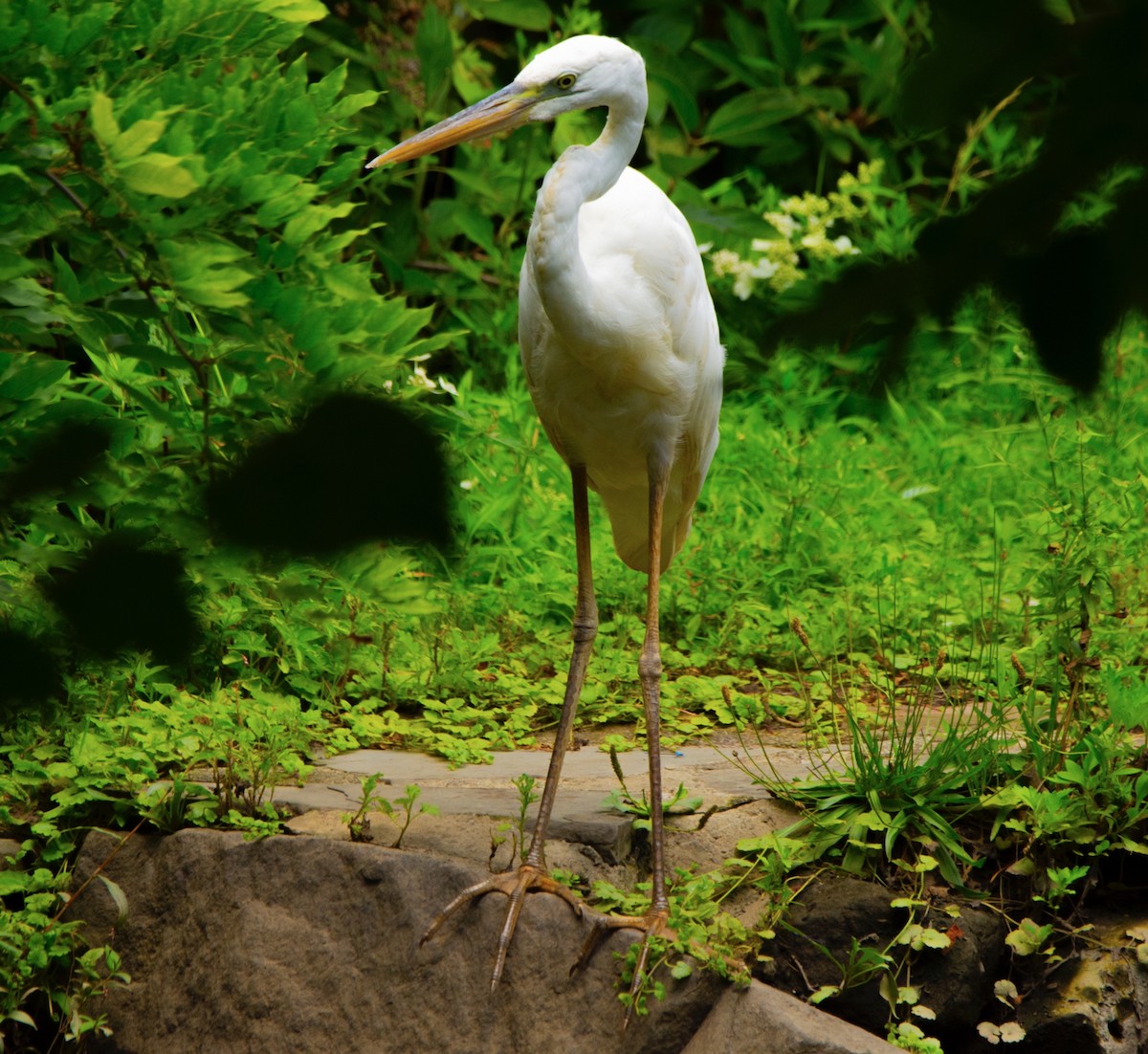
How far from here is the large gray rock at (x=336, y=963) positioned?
2.50 metres

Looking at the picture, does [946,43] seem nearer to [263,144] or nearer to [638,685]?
[263,144]

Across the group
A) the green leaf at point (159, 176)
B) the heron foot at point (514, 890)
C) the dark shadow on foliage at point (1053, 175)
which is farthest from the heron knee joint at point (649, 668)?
the dark shadow on foliage at point (1053, 175)

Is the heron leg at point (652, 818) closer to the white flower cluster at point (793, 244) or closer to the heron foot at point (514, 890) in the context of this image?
the heron foot at point (514, 890)

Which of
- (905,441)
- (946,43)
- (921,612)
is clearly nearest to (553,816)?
(921,612)

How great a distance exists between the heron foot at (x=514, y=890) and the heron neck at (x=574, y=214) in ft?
3.48

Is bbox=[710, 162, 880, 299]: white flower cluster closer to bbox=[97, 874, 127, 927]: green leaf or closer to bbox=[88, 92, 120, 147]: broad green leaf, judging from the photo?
bbox=[97, 874, 127, 927]: green leaf

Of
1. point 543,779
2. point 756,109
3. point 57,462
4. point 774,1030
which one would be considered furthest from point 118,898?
point 756,109

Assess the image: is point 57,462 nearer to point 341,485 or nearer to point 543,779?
point 341,485

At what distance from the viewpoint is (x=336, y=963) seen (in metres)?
2.66

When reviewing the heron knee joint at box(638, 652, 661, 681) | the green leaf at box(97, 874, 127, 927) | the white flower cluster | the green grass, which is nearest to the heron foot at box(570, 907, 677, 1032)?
the heron knee joint at box(638, 652, 661, 681)

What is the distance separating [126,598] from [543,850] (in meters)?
1.97

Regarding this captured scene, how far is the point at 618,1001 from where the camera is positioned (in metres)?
2.47

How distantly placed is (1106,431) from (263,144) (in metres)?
2.90

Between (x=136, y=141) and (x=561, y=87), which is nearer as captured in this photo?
(x=136, y=141)
